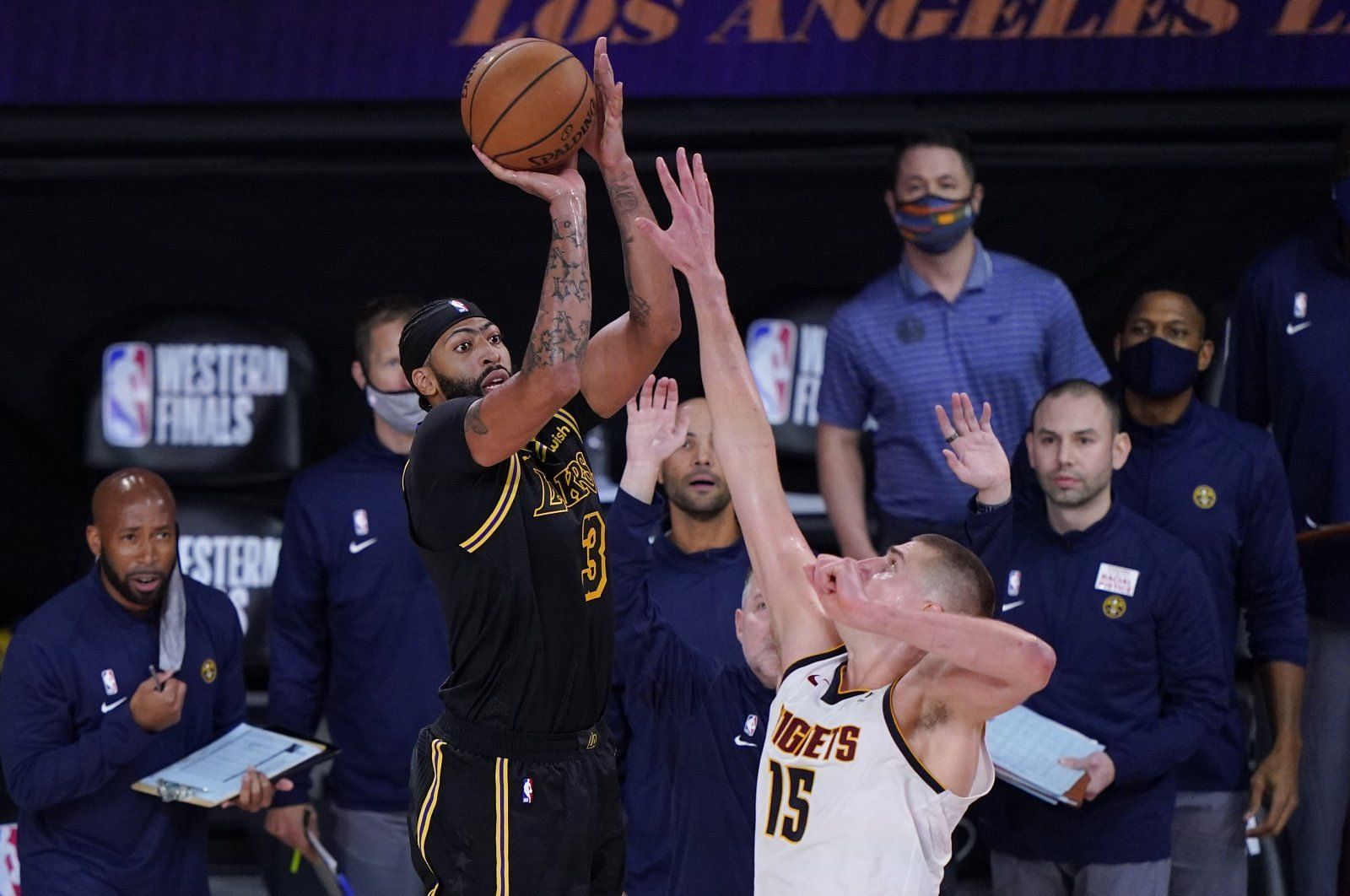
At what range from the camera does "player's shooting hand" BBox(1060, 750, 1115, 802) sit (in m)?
5.21

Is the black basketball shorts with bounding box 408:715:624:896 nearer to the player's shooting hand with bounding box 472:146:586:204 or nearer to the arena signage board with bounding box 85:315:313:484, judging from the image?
the player's shooting hand with bounding box 472:146:586:204

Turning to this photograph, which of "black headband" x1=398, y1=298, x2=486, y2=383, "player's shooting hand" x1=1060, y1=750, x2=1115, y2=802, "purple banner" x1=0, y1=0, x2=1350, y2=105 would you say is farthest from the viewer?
"purple banner" x1=0, y1=0, x2=1350, y2=105

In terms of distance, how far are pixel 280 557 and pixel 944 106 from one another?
2655 millimetres

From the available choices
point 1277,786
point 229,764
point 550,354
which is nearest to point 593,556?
point 550,354

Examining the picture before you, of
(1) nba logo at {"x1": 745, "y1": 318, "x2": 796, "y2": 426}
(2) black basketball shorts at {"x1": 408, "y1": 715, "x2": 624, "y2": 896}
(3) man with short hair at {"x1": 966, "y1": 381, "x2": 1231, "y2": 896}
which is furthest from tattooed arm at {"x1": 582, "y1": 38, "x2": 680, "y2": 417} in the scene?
(1) nba logo at {"x1": 745, "y1": 318, "x2": 796, "y2": 426}

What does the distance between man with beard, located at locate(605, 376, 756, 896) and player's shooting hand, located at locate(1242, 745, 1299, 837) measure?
168cm

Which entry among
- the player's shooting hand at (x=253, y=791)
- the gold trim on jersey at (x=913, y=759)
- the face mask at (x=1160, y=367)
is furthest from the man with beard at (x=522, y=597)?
the face mask at (x=1160, y=367)

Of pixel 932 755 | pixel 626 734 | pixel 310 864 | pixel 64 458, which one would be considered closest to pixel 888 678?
pixel 932 755

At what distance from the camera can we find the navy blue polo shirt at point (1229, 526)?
5.63 m

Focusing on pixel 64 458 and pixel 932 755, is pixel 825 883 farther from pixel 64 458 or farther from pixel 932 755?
pixel 64 458

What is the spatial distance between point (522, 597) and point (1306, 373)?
2.93m

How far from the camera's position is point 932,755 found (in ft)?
→ 11.8

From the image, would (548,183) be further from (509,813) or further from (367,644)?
(367,644)

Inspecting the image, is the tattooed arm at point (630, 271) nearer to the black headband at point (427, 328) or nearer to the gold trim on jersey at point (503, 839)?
the black headband at point (427, 328)
